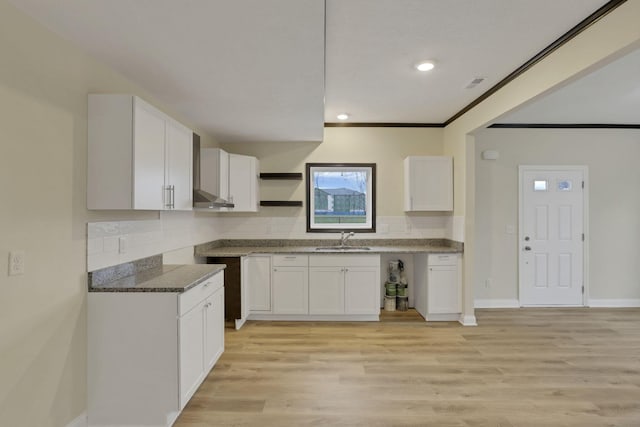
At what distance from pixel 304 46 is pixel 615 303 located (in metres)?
5.62

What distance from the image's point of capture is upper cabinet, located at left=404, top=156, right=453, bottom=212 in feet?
14.9

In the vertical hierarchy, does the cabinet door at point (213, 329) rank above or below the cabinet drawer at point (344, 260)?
below

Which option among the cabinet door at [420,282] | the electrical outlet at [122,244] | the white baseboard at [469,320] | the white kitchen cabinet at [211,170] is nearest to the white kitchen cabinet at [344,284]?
the cabinet door at [420,282]

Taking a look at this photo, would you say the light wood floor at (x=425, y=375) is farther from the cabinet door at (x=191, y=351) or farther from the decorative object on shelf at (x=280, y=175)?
the decorative object on shelf at (x=280, y=175)

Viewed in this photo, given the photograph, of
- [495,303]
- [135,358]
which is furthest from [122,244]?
[495,303]

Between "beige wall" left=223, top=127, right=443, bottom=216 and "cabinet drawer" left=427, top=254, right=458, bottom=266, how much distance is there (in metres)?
0.87

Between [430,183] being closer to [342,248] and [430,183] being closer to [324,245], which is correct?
[342,248]

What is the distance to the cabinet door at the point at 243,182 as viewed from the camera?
4.39m

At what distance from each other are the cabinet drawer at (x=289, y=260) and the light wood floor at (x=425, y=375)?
741 millimetres

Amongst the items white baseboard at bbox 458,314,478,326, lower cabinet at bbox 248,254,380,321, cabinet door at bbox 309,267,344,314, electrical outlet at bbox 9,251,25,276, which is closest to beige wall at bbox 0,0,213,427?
electrical outlet at bbox 9,251,25,276

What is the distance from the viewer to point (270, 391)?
2646mm

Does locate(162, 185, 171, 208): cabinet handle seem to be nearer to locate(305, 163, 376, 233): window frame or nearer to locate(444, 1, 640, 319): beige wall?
locate(305, 163, 376, 233): window frame

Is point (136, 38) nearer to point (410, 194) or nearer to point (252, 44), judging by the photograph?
point (252, 44)

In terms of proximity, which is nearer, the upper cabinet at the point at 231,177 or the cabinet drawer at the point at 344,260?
the upper cabinet at the point at 231,177
